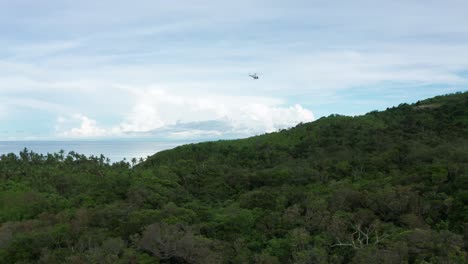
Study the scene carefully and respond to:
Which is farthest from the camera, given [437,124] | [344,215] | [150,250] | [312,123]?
[312,123]

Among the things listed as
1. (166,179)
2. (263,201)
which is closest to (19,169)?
(166,179)

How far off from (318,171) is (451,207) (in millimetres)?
20915

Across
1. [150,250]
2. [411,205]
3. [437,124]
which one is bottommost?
[150,250]

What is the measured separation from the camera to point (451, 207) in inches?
1296

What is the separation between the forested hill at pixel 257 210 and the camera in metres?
27.9

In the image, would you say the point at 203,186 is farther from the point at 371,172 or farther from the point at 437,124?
the point at 437,124

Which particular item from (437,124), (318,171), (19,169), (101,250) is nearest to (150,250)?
(101,250)

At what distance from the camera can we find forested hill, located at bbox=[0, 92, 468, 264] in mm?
27891

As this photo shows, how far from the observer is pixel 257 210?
122 ft

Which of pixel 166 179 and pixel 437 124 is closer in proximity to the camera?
pixel 166 179

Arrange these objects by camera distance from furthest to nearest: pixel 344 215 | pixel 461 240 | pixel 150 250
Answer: pixel 344 215 < pixel 150 250 < pixel 461 240

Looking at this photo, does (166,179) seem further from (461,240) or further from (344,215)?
(461,240)

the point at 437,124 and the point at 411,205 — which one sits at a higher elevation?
the point at 437,124

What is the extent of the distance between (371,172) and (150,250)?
28.8 meters
